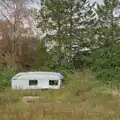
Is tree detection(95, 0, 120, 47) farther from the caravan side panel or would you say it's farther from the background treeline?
the caravan side panel

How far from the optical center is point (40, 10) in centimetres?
3694

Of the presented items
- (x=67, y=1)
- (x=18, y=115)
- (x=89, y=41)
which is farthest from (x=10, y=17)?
(x=18, y=115)

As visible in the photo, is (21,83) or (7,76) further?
(7,76)

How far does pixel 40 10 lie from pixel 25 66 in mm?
6663

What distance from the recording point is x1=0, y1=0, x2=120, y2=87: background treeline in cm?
3481

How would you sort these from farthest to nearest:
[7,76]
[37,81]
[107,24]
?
[107,24] < [7,76] < [37,81]

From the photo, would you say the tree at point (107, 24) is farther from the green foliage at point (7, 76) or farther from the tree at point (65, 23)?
the green foliage at point (7, 76)

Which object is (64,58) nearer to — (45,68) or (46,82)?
(45,68)

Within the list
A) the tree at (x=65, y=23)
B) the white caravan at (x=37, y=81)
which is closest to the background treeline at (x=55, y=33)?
the tree at (x=65, y=23)

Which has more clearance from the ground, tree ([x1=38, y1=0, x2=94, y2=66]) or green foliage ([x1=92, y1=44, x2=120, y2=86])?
tree ([x1=38, y1=0, x2=94, y2=66])

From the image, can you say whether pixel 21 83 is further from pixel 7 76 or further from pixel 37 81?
pixel 7 76

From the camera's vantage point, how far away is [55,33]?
36.6 m

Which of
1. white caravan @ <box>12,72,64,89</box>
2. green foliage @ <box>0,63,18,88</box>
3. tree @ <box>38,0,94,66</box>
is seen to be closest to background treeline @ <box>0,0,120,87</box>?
tree @ <box>38,0,94,66</box>

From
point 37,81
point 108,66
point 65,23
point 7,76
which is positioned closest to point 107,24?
point 65,23
